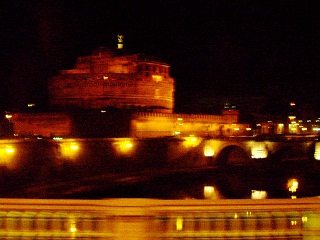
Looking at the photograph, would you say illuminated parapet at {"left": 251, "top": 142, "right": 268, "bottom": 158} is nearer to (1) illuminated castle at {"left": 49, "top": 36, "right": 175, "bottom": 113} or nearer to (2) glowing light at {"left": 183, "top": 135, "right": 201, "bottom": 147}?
(2) glowing light at {"left": 183, "top": 135, "right": 201, "bottom": 147}

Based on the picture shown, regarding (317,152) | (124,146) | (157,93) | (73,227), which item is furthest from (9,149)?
(157,93)

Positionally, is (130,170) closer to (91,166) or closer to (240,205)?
(91,166)

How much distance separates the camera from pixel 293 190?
90.4 feet

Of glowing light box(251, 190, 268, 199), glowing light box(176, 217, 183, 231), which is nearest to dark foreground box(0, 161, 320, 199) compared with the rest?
glowing light box(251, 190, 268, 199)

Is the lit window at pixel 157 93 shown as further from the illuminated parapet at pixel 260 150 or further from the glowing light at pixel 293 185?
the glowing light at pixel 293 185

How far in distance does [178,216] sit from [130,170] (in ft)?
93.9

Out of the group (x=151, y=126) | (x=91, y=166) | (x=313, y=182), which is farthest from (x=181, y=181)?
(x=151, y=126)

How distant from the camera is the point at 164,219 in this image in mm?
4043

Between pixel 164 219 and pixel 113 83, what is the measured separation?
4165cm

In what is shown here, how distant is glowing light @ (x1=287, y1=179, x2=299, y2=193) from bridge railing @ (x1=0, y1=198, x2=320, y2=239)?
24.0m

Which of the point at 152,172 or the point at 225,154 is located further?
the point at 225,154

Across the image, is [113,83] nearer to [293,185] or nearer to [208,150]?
[208,150]

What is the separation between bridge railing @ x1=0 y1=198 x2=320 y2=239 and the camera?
3957mm

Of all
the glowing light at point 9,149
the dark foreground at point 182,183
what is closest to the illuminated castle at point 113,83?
the dark foreground at point 182,183
